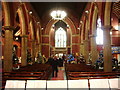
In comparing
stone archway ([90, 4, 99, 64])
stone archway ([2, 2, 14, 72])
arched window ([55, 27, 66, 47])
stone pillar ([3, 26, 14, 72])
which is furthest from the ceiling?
stone pillar ([3, 26, 14, 72])

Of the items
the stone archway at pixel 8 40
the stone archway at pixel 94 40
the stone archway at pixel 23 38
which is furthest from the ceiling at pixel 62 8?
the stone archway at pixel 8 40

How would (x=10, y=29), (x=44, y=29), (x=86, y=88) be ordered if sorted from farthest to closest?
1. (x=44, y=29)
2. (x=10, y=29)
3. (x=86, y=88)

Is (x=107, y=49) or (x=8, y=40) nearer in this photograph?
(x=107, y=49)

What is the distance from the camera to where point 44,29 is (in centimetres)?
2583

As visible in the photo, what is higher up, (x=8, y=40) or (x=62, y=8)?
(x=62, y=8)

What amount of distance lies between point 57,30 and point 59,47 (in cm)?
414

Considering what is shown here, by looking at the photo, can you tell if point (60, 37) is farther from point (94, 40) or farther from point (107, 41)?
point (107, 41)

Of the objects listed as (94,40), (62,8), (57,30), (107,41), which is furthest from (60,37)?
(107,41)

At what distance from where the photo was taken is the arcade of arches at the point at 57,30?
1022cm

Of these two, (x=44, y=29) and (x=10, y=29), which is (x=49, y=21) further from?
(x=10, y=29)

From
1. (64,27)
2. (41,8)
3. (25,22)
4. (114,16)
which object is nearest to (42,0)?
(41,8)

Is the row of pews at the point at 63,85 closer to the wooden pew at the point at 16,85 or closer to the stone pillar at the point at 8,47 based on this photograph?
the wooden pew at the point at 16,85

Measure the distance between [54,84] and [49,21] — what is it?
23.3 meters

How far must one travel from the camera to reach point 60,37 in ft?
117
